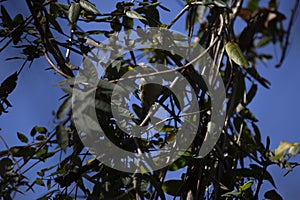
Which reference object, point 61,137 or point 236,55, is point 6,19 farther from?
point 236,55

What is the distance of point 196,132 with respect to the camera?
123cm

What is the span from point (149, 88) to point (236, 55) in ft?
0.69

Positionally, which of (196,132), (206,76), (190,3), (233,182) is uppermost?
(190,3)

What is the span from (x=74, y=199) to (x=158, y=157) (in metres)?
0.20

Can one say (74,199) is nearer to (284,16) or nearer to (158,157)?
(158,157)

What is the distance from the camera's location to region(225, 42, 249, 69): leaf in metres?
1.20

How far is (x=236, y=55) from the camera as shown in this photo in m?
1.23

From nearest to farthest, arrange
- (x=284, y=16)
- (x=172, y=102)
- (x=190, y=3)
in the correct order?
(x=190, y=3)
(x=172, y=102)
(x=284, y=16)

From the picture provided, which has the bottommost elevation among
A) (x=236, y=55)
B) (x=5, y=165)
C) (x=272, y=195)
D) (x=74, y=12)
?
(x=272, y=195)

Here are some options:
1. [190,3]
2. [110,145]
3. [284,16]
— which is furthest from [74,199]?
[284,16]

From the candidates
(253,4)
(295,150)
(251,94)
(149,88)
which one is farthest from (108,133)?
(253,4)

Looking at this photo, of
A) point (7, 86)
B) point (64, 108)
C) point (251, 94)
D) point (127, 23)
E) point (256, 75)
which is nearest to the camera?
point (64, 108)

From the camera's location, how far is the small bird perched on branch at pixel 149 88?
44.5 inches

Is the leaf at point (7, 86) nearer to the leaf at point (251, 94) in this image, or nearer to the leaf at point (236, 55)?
the leaf at point (236, 55)
